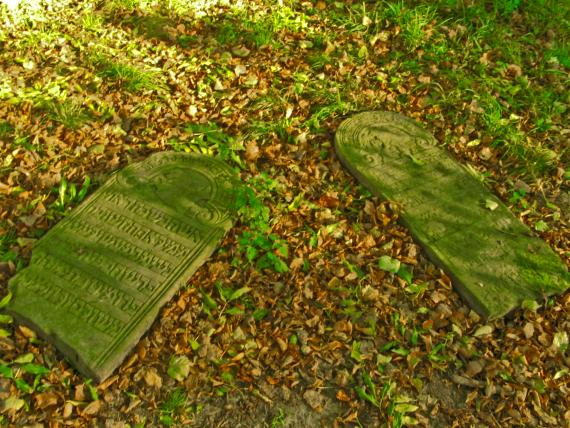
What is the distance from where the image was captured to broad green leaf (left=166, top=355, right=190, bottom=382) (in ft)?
9.09

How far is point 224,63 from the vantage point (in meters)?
4.56

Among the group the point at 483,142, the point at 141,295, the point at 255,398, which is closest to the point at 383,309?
the point at 255,398

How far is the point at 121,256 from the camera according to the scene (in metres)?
3.07

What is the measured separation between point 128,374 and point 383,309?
1500 millimetres

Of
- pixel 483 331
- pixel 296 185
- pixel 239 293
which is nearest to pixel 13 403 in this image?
pixel 239 293

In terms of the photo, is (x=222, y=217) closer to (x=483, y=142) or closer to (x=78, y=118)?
(x=78, y=118)

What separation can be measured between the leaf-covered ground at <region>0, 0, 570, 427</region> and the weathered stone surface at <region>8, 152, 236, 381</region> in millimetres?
123

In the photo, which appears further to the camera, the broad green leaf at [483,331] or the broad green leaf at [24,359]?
the broad green leaf at [483,331]

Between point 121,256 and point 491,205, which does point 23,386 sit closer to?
point 121,256

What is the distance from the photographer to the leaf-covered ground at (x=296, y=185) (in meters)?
2.77

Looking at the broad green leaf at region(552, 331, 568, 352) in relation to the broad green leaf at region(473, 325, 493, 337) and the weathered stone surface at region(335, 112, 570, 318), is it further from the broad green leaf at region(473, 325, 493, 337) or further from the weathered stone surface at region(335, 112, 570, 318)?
the broad green leaf at region(473, 325, 493, 337)

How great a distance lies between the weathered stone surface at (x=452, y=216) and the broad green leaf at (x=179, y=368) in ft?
5.42

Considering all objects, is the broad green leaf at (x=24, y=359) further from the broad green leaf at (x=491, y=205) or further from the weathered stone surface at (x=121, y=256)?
the broad green leaf at (x=491, y=205)

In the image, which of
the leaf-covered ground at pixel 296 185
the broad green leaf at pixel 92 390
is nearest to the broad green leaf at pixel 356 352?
the leaf-covered ground at pixel 296 185
